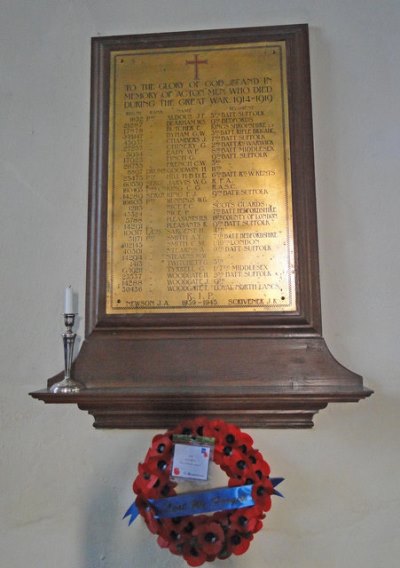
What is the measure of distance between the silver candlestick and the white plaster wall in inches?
5.9

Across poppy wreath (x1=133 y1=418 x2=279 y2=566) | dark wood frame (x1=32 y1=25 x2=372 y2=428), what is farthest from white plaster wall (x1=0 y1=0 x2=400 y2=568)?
poppy wreath (x1=133 y1=418 x2=279 y2=566)

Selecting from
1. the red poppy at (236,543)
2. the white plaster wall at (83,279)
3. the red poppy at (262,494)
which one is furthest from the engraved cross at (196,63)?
the red poppy at (236,543)

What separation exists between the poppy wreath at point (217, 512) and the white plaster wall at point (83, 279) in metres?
0.17

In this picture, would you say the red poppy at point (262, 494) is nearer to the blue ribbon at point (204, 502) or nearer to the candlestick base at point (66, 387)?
the blue ribbon at point (204, 502)

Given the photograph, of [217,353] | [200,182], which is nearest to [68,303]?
[217,353]

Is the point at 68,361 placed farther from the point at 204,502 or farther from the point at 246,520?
the point at 246,520

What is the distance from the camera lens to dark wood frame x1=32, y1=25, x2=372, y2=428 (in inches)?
57.9

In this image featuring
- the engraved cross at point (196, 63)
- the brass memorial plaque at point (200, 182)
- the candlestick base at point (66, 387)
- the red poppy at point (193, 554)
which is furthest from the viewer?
the engraved cross at point (196, 63)

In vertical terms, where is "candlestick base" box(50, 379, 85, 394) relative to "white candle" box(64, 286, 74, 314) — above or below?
below

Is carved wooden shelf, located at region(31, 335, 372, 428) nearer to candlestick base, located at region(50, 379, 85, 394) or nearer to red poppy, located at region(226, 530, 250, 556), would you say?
candlestick base, located at region(50, 379, 85, 394)

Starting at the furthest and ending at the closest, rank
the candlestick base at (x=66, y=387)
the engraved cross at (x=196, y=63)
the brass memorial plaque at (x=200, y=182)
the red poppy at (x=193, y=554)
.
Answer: the engraved cross at (x=196, y=63), the brass memorial plaque at (x=200, y=182), the candlestick base at (x=66, y=387), the red poppy at (x=193, y=554)

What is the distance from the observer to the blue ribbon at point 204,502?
1.33 meters

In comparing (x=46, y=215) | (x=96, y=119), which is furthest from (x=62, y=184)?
(x=96, y=119)

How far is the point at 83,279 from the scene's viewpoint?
5.36 ft
